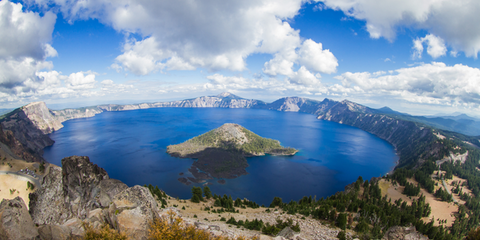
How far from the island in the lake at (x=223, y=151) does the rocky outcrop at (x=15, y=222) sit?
3693 inches

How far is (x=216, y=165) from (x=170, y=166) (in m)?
30.1

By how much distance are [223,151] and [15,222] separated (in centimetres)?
13592

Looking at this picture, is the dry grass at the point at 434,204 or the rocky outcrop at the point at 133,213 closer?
the rocky outcrop at the point at 133,213

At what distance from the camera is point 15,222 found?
43.5 ft

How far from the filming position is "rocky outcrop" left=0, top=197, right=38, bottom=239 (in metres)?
12.8

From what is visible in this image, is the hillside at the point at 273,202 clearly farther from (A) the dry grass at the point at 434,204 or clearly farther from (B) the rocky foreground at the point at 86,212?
(A) the dry grass at the point at 434,204

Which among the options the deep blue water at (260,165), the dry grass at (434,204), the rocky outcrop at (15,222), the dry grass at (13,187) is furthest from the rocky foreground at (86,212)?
the deep blue water at (260,165)

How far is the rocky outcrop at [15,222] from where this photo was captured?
12820 mm

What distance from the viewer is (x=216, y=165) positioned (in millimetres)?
125062

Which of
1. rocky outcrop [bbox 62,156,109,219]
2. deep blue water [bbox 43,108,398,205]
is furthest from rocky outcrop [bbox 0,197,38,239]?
deep blue water [bbox 43,108,398,205]

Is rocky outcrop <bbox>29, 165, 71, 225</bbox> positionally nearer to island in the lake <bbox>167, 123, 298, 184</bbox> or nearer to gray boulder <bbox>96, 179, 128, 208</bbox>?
gray boulder <bbox>96, 179, 128, 208</bbox>

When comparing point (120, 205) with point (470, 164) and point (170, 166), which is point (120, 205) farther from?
point (470, 164)

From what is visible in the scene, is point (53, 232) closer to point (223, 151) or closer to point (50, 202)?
point (50, 202)

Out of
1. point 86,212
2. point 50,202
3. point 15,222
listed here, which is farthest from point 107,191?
point 15,222
